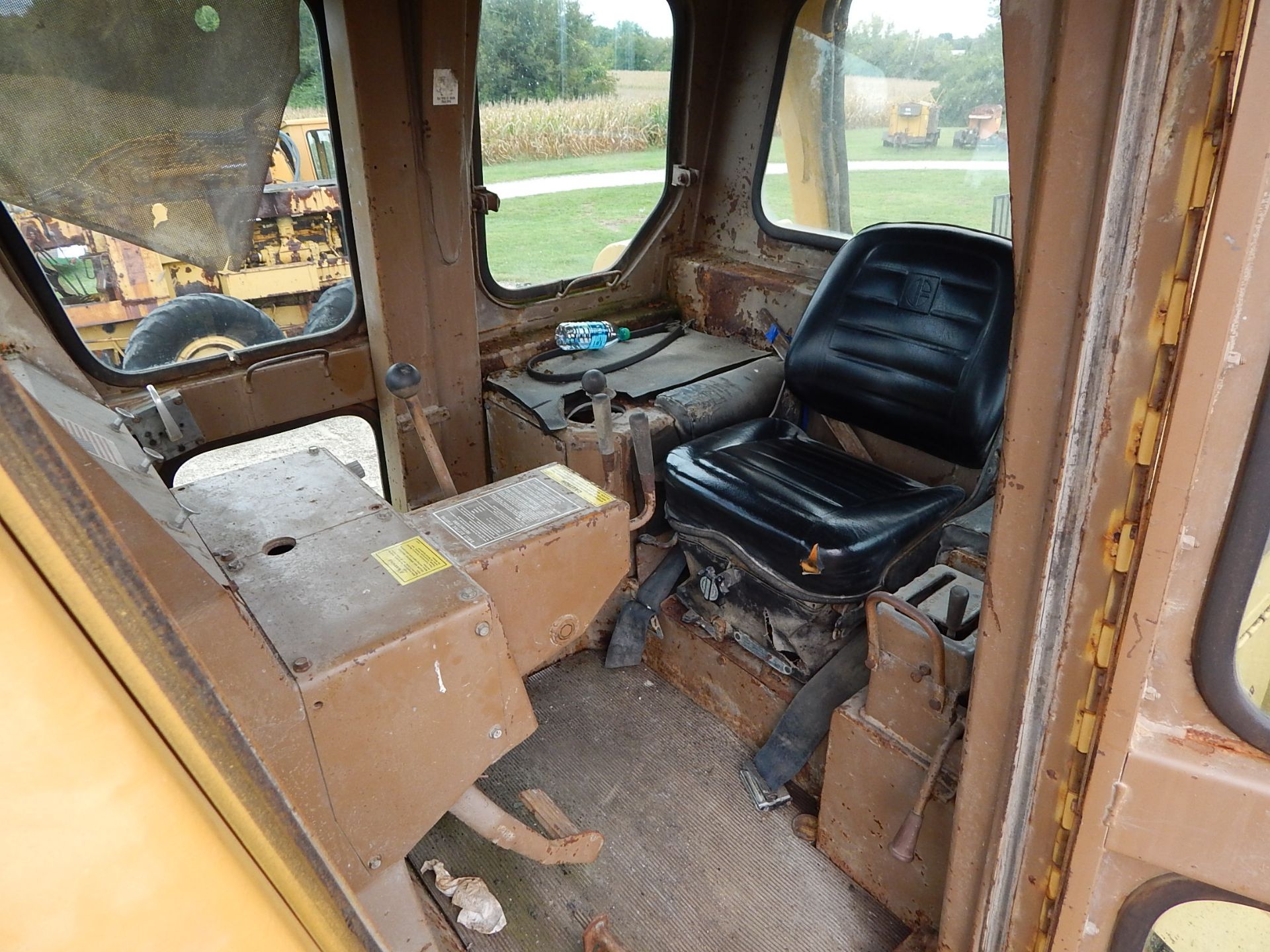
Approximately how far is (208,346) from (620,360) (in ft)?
4.06

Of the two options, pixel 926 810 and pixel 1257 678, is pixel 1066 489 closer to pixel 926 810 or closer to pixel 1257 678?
pixel 1257 678

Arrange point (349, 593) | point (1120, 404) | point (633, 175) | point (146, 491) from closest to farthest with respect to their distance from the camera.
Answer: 1. point (1120, 404)
2. point (146, 491)
3. point (349, 593)
4. point (633, 175)

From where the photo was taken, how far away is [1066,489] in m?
0.82

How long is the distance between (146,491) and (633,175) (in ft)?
7.81

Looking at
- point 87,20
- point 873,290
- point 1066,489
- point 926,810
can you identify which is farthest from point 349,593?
point 873,290

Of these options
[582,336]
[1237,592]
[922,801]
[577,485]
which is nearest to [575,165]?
[582,336]

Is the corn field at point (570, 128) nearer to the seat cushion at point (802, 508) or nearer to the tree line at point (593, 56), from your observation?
the tree line at point (593, 56)

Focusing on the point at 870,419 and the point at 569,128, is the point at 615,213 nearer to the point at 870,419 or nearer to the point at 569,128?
the point at 569,128

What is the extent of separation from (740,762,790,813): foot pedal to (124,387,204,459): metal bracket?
175 cm

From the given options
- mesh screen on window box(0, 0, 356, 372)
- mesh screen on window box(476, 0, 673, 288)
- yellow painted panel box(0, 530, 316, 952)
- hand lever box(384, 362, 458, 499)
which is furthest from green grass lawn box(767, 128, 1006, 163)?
yellow painted panel box(0, 530, 316, 952)

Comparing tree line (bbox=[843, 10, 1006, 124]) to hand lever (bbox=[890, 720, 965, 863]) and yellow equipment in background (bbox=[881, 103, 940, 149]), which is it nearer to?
yellow equipment in background (bbox=[881, 103, 940, 149])

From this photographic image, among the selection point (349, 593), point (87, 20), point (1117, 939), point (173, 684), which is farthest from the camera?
point (87, 20)

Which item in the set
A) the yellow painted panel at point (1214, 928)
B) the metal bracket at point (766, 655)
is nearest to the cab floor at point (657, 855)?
the metal bracket at point (766, 655)

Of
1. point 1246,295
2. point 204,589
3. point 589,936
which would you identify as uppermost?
point 1246,295
